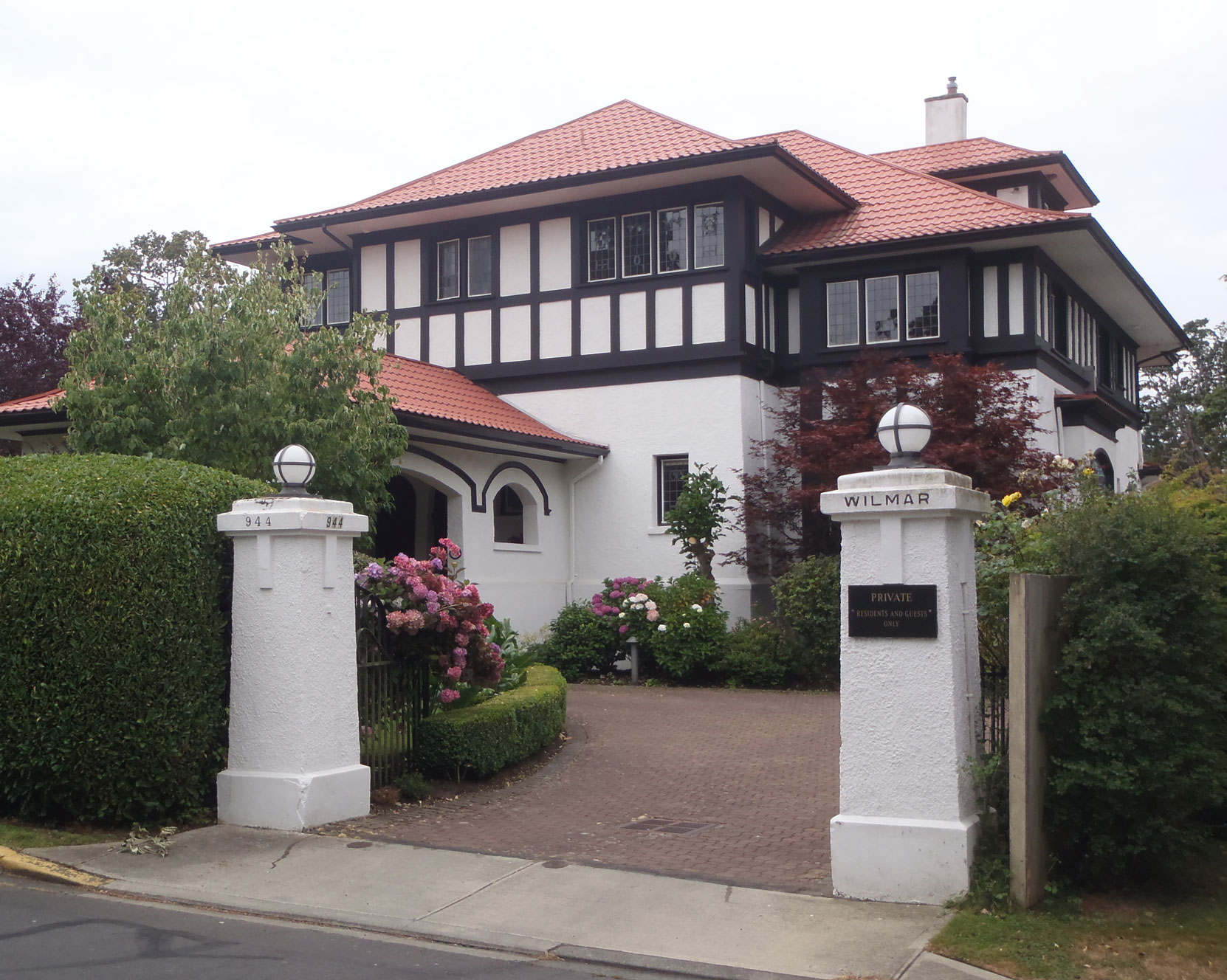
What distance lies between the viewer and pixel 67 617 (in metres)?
7.82

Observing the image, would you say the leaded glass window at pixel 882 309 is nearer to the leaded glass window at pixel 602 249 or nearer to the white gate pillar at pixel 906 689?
the leaded glass window at pixel 602 249

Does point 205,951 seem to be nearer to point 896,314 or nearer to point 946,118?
point 896,314

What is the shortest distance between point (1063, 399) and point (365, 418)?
12693 millimetres

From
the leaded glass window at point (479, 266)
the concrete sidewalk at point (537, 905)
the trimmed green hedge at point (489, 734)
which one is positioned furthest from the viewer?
the leaded glass window at point (479, 266)

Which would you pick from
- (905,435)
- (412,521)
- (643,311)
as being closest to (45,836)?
(905,435)

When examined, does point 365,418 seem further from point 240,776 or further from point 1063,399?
point 1063,399

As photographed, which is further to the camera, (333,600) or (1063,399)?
(1063,399)

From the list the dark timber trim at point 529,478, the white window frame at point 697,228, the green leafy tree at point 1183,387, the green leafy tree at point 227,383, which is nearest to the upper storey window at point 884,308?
the white window frame at point 697,228

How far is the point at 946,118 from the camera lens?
28.2 m

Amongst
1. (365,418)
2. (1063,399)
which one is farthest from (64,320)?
(1063,399)

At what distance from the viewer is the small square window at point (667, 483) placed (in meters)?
20.2

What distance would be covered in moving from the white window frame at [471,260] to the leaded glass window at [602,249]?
1722 millimetres

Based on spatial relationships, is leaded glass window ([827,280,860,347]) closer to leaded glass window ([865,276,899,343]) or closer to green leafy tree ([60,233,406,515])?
leaded glass window ([865,276,899,343])

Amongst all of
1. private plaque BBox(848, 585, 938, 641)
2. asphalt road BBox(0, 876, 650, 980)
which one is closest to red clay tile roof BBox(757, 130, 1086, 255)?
private plaque BBox(848, 585, 938, 641)
